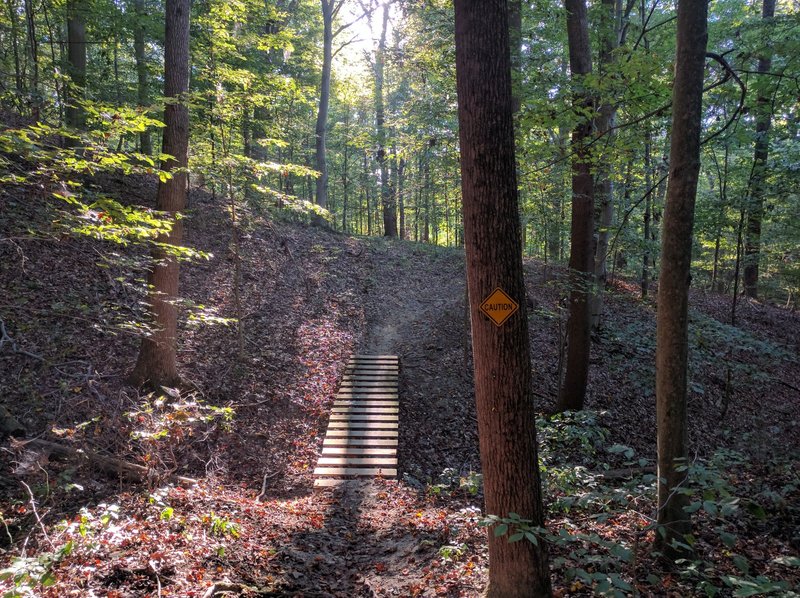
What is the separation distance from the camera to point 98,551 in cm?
367

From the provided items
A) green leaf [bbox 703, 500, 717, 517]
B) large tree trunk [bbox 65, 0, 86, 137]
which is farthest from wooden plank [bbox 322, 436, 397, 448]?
large tree trunk [bbox 65, 0, 86, 137]

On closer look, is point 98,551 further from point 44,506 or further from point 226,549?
point 44,506

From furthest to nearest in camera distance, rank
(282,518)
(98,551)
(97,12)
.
→ (97,12)
(282,518)
(98,551)

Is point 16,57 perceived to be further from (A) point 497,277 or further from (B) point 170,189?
(A) point 497,277

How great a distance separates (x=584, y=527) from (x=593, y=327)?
8.19 metres

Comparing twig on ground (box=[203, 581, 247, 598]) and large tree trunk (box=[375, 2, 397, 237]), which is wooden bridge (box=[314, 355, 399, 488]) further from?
large tree trunk (box=[375, 2, 397, 237])

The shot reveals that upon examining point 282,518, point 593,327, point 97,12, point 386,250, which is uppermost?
point 97,12

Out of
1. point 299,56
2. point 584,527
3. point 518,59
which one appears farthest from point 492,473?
point 299,56

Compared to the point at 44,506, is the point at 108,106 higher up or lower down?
higher up

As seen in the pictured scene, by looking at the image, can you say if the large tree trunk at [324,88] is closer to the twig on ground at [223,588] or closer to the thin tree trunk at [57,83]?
the thin tree trunk at [57,83]

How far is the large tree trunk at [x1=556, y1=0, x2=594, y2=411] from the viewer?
308 inches

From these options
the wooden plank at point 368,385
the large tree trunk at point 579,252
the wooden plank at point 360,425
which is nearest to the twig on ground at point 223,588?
the wooden plank at point 360,425

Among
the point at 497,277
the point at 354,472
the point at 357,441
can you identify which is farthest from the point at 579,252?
the point at 497,277

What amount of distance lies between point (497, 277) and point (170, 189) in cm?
634
